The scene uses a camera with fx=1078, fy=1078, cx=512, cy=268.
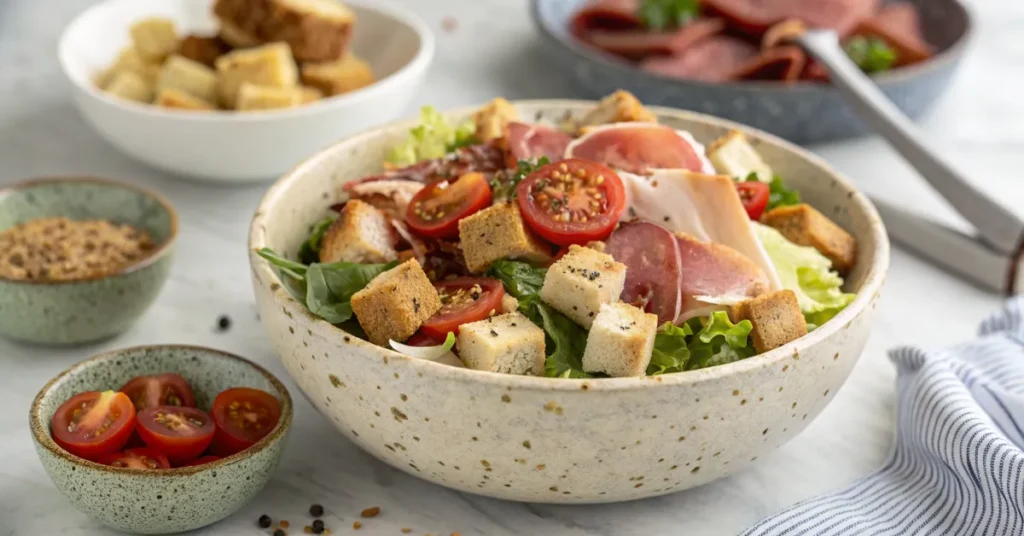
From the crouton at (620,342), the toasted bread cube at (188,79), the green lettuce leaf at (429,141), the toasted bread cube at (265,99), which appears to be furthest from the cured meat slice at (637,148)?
the toasted bread cube at (188,79)

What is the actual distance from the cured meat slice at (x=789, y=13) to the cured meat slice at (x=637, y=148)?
175 cm

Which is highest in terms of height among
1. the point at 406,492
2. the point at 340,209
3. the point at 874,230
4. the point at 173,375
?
the point at 874,230

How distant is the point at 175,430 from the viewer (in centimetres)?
213

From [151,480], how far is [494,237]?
805mm

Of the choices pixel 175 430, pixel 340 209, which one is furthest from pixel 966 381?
pixel 175 430

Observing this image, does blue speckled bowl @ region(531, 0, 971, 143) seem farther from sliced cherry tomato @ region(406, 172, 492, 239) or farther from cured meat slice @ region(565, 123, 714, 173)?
sliced cherry tomato @ region(406, 172, 492, 239)

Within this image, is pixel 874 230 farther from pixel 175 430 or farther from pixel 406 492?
pixel 175 430

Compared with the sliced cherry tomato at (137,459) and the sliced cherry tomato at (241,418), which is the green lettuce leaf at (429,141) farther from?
the sliced cherry tomato at (137,459)

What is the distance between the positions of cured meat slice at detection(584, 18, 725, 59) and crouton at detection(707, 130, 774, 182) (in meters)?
1.34

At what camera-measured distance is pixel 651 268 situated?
2256 mm

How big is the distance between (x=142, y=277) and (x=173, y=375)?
1.50ft

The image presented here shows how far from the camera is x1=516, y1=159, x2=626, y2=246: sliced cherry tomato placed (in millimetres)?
2262

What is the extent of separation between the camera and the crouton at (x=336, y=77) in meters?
3.65

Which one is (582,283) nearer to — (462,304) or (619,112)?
(462,304)
